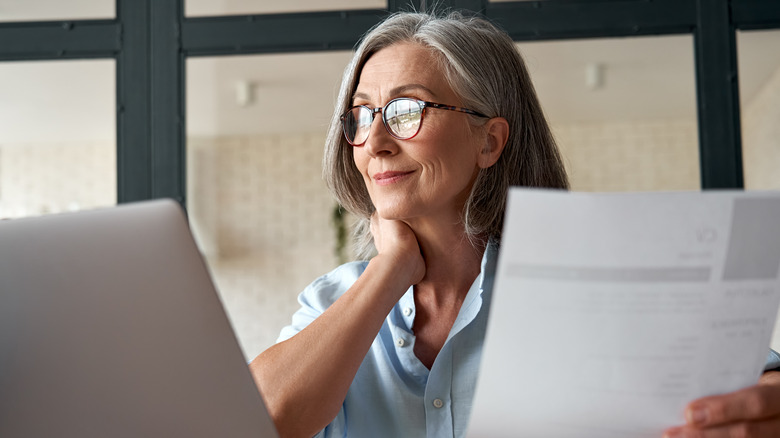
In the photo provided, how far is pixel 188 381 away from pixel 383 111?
75cm

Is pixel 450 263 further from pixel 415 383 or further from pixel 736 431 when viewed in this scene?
pixel 736 431

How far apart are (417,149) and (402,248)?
0.18m

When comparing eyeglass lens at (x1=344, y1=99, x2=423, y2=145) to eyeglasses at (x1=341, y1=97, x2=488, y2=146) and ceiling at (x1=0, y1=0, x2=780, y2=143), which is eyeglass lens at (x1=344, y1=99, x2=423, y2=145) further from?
ceiling at (x1=0, y1=0, x2=780, y2=143)

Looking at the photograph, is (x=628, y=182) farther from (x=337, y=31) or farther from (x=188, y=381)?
(x=188, y=381)

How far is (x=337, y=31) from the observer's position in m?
2.16

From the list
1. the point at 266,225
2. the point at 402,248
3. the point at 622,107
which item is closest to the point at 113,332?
the point at 402,248

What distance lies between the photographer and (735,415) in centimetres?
78

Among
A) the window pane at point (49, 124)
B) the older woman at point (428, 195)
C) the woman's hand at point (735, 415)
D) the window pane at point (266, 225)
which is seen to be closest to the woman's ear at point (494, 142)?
the older woman at point (428, 195)

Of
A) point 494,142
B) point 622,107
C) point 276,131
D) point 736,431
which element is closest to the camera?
point 736,431

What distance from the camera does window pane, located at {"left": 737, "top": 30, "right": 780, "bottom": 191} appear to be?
2025 millimetres

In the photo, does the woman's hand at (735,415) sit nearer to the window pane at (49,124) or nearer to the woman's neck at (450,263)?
the woman's neck at (450,263)

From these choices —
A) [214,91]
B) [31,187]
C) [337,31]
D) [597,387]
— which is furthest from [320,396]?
[31,187]

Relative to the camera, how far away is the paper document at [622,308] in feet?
2.17

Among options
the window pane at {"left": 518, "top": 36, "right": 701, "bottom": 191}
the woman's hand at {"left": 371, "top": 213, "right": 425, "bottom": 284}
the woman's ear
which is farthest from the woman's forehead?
the window pane at {"left": 518, "top": 36, "right": 701, "bottom": 191}
